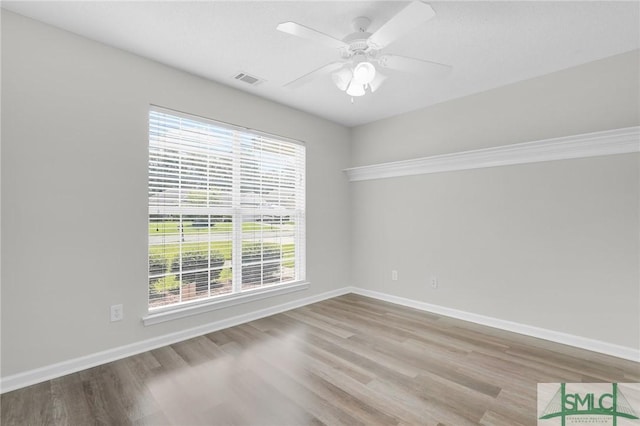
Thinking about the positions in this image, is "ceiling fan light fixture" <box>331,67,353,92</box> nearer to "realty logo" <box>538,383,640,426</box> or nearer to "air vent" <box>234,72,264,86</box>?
"air vent" <box>234,72,264,86</box>

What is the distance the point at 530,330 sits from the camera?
292 centimetres

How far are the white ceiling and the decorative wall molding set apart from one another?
706 mm

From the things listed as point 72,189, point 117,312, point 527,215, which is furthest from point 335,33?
point 117,312

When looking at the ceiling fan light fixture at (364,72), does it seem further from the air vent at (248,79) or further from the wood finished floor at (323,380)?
the wood finished floor at (323,380)

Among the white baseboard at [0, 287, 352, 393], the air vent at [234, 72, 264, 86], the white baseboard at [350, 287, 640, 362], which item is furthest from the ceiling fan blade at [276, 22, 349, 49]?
the white baseboard at [350, 287, 640, 362]

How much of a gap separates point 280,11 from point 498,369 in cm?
304

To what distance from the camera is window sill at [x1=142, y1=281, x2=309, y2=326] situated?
8.75ft

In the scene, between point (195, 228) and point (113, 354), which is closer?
point (113, 354)

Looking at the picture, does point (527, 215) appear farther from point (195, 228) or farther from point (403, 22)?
point (195, 228)

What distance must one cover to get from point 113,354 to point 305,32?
2.79m

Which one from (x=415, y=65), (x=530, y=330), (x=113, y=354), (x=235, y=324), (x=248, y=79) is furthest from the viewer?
(x=235, y=324)

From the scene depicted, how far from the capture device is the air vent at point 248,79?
295 cm

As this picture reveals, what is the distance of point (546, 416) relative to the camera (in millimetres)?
1734

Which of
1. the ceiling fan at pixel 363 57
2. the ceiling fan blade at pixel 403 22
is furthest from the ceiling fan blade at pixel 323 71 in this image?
the ceiling fan blade at pixel 403 22
